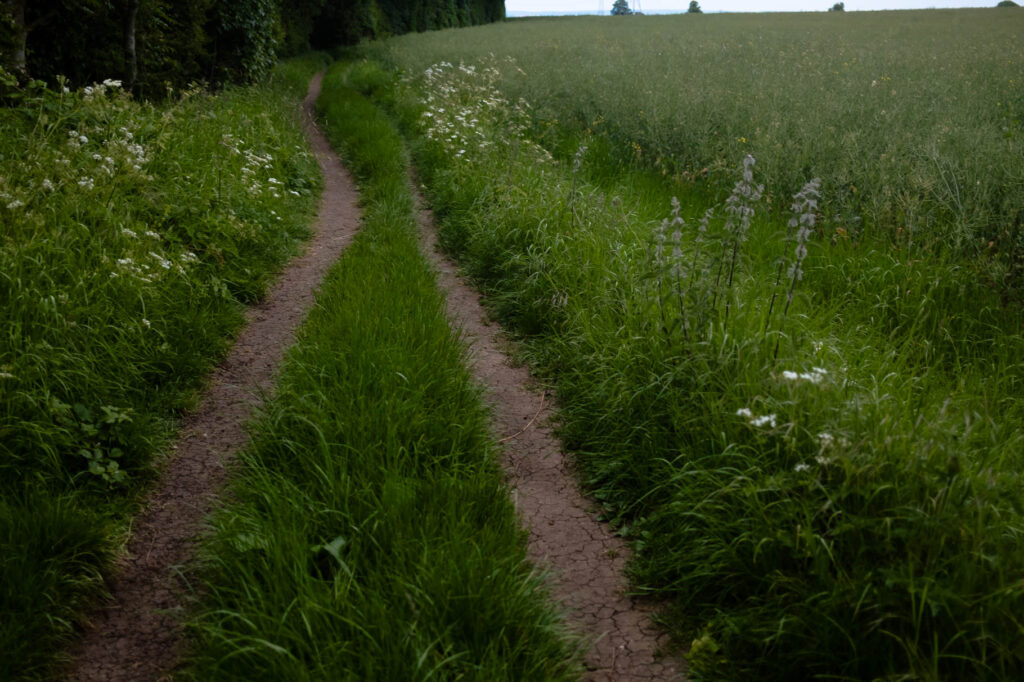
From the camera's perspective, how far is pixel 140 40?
10.1 metres

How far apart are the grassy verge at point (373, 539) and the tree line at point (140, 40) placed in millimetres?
5134

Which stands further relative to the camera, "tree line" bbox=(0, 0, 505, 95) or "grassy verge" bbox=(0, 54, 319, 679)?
"tree line" bbox=(0, 0, 505, 95)

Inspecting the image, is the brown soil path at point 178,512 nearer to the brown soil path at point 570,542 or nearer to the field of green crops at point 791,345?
the brown soil path at point 570,542

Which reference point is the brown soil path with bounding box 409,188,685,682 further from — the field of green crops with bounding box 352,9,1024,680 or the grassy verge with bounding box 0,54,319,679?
the grassy verge with bounding box 0,54,319,679

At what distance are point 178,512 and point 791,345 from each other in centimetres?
299

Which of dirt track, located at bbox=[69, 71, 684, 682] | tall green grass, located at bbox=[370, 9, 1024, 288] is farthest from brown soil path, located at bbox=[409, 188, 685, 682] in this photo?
tall green grass, located at bbox=[370, 9, 1024, 288]

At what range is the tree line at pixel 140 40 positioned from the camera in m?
Answer: 7.86

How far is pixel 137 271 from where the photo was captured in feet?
14.9

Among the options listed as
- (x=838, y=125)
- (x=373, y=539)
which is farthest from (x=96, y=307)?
(x=838, y=125)

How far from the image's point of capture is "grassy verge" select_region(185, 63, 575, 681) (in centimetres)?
225

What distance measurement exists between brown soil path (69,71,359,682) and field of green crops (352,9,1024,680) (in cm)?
182

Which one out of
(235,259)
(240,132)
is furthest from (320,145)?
(235,259)

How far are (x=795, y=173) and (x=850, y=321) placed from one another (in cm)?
265

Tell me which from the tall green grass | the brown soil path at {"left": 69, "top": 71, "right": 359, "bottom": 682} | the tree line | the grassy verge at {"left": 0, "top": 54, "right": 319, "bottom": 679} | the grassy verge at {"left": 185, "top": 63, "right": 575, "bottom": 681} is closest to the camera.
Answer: the grassy verge at {"left": 185, "top": 63, "right": 575, "bottom": 681}
